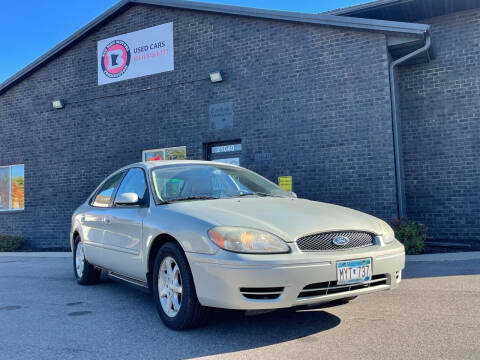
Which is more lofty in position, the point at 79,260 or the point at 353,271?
the point at 353,271

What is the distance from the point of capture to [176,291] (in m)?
3.79

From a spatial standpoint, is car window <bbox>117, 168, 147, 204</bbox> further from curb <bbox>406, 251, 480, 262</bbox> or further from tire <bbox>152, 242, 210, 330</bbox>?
curb <bbox>406, 251, 480, 262</bbox>

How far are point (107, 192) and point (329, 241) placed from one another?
3.18 m

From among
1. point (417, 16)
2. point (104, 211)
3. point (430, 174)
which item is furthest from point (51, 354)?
point (417, 16)

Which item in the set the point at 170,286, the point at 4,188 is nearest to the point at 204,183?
the point at 170,286

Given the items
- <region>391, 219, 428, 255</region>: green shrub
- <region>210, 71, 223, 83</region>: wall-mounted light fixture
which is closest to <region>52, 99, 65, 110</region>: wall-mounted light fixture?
<region>210, 71, 223, 83</region>: wall-mounted light fixture

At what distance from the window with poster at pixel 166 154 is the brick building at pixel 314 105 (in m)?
0.03

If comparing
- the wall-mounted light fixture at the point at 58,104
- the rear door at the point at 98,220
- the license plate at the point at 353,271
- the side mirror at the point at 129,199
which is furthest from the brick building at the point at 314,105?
the side mirror at the point at 129,199

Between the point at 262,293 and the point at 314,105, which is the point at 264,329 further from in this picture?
the point at 314,105

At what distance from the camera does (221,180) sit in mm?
4812

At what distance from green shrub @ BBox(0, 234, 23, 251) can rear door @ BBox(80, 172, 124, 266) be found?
826 cm

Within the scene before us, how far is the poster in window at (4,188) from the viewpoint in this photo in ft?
46.3

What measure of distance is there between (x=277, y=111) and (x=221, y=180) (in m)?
5.71

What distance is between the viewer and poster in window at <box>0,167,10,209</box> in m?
14.1
